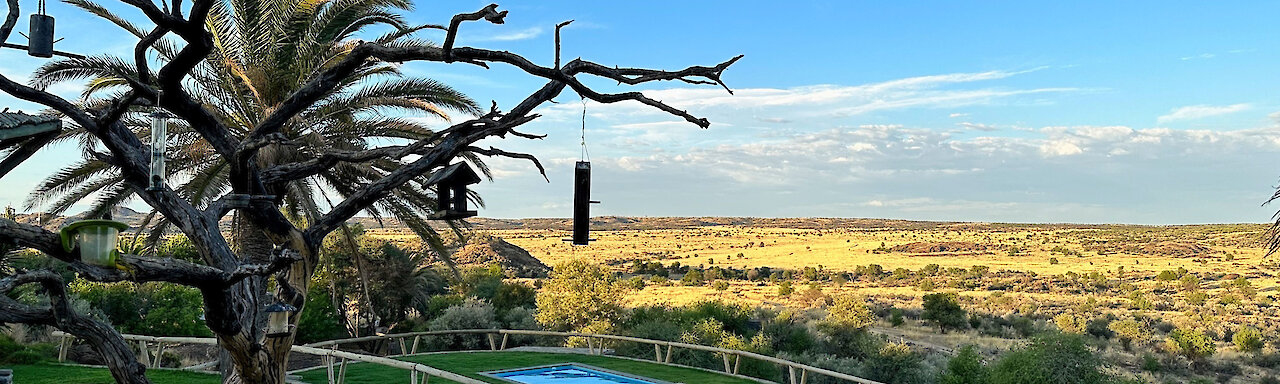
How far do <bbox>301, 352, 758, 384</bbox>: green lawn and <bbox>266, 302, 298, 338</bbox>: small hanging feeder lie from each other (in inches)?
187

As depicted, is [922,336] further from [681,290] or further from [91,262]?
[91,262]

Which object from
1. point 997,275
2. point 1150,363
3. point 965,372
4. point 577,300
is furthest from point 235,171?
point 997,275

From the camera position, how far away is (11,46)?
7.57m

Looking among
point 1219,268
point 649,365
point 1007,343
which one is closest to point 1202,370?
point 1007,343

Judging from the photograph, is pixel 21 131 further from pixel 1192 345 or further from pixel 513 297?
pixel 1192 345

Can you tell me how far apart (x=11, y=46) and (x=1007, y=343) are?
31.8 m

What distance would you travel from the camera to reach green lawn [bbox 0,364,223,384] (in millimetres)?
13133

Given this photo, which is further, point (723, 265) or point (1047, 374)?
point (723, 265)

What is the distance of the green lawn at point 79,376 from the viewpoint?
43.1 ft

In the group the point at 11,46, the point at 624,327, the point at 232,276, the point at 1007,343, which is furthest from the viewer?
the point at 1007,343

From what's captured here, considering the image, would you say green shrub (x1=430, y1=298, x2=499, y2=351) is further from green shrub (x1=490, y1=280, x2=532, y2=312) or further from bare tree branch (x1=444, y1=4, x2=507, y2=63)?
bare tree branch (x1=444, y1=4, x2=507, y2=63)

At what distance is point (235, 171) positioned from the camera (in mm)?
8656

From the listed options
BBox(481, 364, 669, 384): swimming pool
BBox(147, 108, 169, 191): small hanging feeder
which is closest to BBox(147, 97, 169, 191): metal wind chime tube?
BBox(147, 108, 169, 191): small hanging feeder

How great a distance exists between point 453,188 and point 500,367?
711 centimetres
